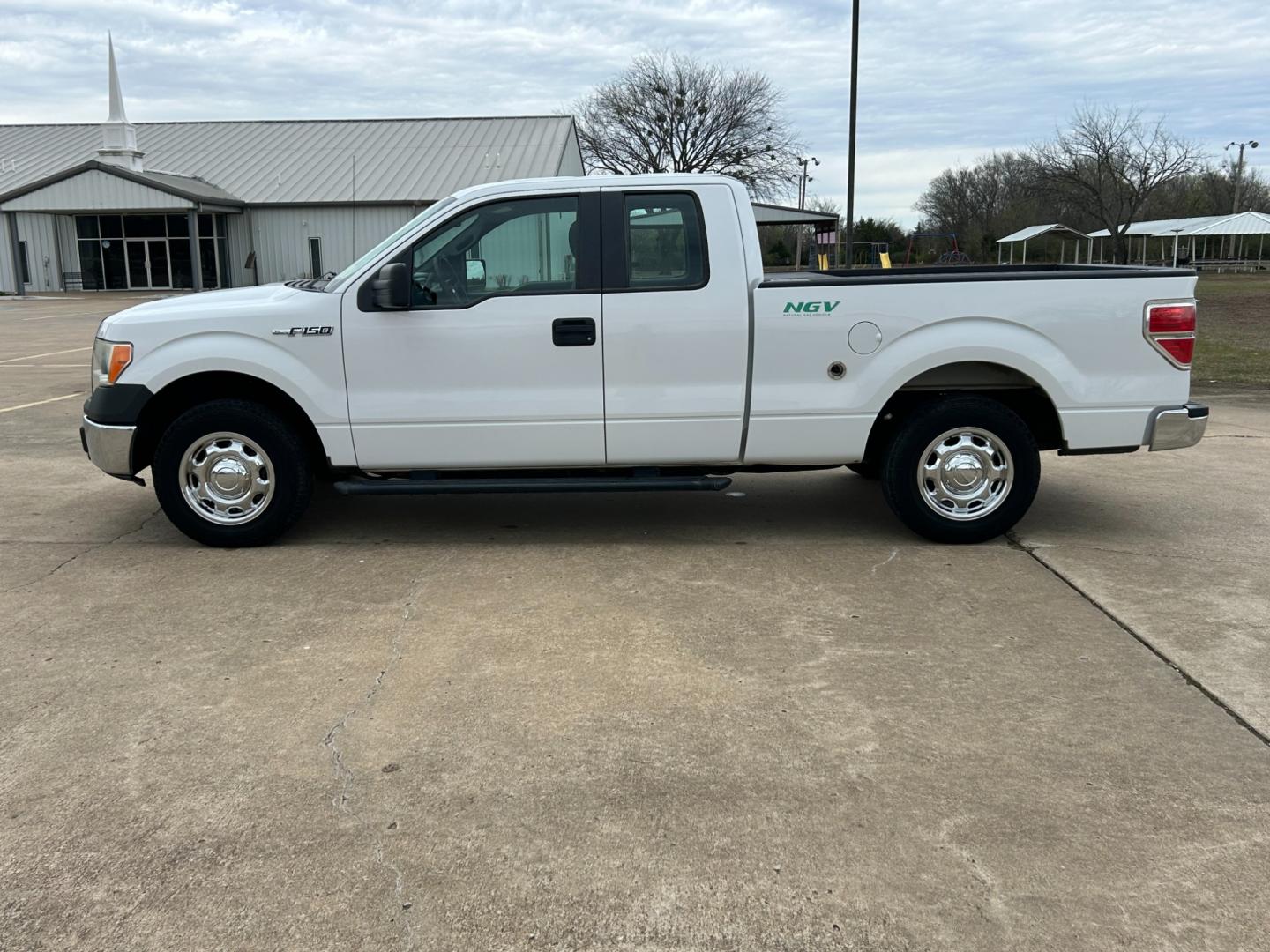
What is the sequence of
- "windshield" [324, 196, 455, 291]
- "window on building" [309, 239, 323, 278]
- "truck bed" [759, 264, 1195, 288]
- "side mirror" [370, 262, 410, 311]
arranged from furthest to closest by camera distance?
"window on building" [309, 239, 323, 278] → "windshield" [324, 196, 455, 291] → "truck bed" [759, 264, 1195, 288] → "side mirror" [370, 262, 410, 311]

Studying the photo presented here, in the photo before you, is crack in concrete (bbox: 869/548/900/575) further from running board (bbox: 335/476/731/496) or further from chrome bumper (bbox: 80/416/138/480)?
chrome bumper (bbox: 80/416/138/480)

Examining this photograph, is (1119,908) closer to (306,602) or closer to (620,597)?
(620,597)

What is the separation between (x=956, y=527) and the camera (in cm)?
597

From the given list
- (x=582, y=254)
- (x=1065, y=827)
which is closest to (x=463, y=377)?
(x=582, y=254)

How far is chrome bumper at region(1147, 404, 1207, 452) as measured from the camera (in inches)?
228

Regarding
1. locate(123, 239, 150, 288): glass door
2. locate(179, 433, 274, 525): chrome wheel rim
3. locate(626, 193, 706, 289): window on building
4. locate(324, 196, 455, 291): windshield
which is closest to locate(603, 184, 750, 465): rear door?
locate(626, 193, 706, 289): window on building

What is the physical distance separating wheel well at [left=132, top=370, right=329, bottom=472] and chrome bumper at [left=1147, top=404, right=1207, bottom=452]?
14.6 ft

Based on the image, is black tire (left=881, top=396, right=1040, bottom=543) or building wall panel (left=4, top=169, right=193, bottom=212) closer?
black tire (left=881, top=396, right=1040, bottom=543)

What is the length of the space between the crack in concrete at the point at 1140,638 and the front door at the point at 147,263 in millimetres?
43111

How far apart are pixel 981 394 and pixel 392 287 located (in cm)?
323

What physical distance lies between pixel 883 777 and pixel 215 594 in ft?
11.1

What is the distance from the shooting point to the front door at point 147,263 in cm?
4278

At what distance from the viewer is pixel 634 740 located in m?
3.72

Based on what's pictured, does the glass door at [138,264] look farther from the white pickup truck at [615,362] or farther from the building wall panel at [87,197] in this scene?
the white pickup truck at [615,362]
